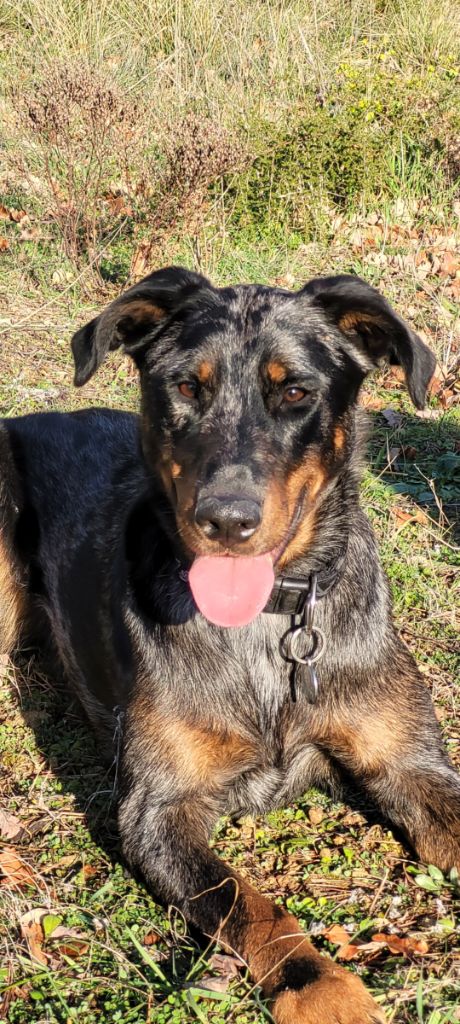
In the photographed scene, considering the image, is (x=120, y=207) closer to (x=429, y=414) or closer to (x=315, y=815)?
(x=429, y=414)

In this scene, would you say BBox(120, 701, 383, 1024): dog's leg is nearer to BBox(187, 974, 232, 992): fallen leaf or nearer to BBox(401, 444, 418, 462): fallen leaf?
BBox(187, 974, 232, 992): fallen leaf

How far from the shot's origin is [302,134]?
9148 mm

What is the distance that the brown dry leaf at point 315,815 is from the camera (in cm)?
372

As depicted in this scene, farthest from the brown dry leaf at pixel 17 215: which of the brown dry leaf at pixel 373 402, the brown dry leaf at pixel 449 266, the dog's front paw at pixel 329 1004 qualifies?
the dog's front paw at pixel 329 1004

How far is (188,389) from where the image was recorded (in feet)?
11.1

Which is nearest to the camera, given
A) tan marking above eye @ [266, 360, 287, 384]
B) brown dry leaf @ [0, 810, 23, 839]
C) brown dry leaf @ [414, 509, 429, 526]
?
tan marking above eye @ [266, 360, 287, 384]

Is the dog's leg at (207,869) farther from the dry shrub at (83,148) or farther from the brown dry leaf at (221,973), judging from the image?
the dry shrub at (83,148)

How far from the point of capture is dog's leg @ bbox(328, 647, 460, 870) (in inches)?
134

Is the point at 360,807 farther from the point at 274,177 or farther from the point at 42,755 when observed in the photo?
the point at 274,177

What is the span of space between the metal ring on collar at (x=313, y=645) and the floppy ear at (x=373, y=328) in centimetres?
85

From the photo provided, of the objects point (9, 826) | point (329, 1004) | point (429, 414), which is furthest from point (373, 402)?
point (329, 1004)

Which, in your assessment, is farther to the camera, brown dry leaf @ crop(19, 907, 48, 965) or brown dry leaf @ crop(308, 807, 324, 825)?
brown dry leaf @ crop(308, 807, 324, 825)

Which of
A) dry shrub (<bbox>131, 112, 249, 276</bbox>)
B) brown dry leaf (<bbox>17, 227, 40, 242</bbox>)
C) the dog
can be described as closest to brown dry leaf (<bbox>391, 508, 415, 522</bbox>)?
the dog

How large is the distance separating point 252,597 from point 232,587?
0.07 metres
